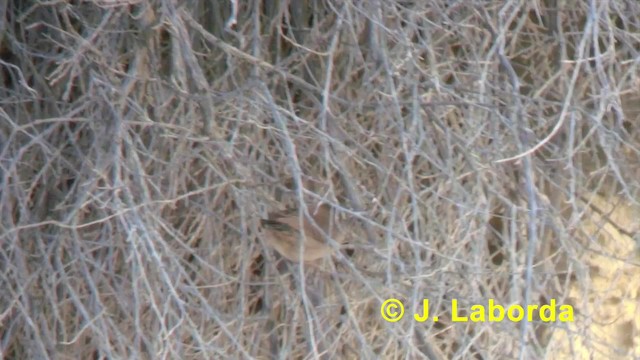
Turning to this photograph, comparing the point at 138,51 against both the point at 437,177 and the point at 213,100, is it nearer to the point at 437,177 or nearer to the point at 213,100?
the point at 213,100

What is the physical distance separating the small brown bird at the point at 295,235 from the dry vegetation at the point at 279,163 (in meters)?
0.05

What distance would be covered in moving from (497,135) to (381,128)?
22cm

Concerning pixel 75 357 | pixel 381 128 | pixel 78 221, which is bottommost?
pixel 75 357

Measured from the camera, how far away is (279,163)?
2148 mm

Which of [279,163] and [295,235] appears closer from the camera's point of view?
[295,235]

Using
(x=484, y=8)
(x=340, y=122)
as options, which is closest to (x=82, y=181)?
(x=340, y=122)

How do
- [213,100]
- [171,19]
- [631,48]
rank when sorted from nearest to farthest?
1. [171,19]
2. [213,100]
3. [631,48]

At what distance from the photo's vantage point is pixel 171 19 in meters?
1.88

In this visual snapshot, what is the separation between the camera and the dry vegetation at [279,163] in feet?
6.45

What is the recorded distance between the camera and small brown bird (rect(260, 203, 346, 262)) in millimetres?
1996

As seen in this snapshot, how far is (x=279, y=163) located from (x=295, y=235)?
0.66ft

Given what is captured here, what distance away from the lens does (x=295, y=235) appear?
2.00 m

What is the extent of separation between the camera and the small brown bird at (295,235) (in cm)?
200

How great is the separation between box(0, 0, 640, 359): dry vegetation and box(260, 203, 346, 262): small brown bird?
1.9 inches
